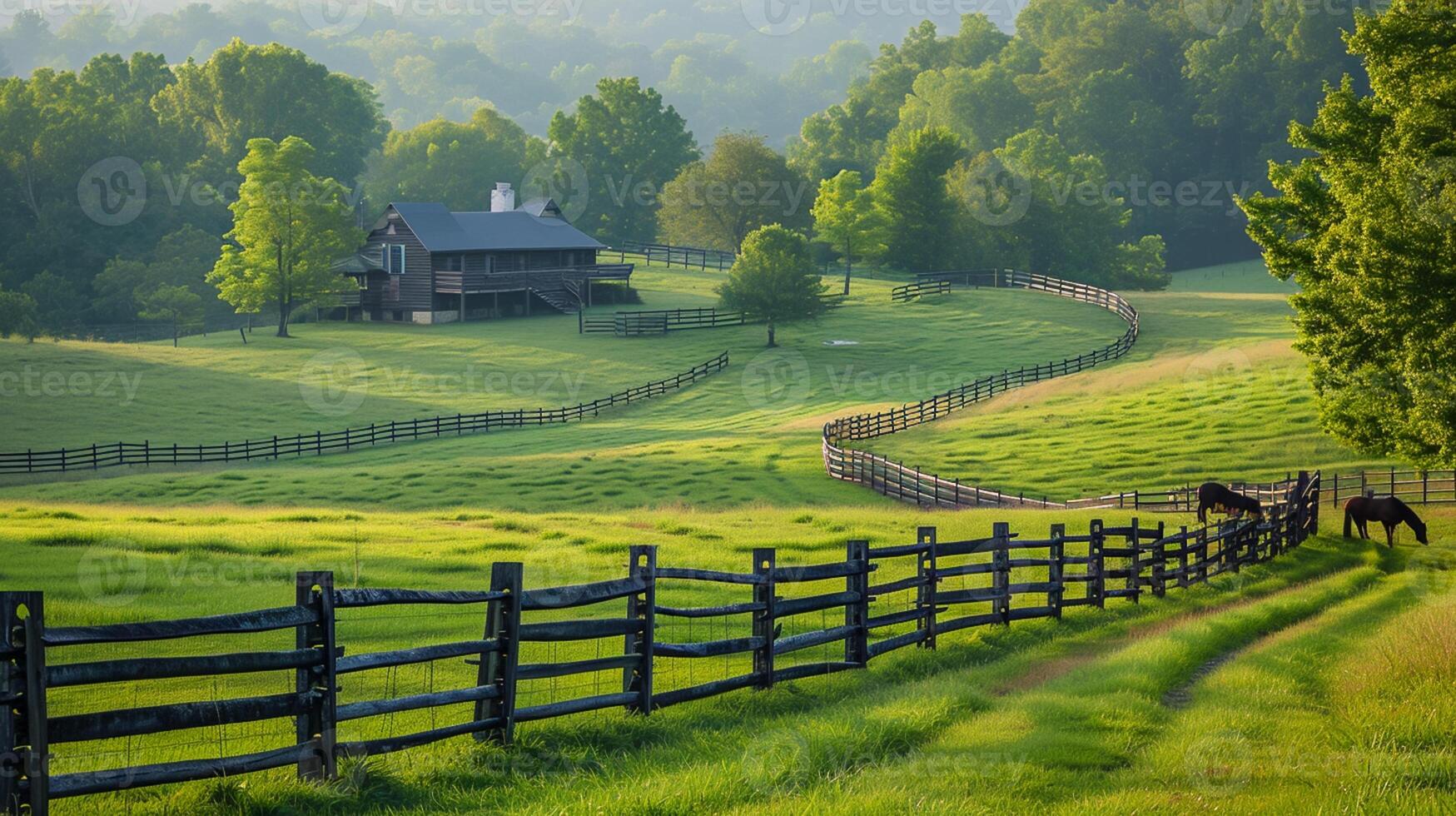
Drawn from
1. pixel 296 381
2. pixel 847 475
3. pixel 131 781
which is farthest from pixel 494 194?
pixel 131 781

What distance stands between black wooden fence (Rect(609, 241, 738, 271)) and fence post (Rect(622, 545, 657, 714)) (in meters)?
98.0

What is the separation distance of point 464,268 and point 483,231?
3782 millimetres

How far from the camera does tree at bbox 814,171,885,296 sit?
96.6m

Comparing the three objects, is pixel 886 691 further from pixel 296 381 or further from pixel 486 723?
pixel 296 381

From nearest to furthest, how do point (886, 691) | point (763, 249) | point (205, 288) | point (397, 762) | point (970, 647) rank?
1. point (397, 762)
2. point (886, 691)
3. point (970, 647)
4. point (763, 249)
5. point (205, 288)

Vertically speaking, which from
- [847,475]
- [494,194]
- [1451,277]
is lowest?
[847,475]

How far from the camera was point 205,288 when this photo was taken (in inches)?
4023

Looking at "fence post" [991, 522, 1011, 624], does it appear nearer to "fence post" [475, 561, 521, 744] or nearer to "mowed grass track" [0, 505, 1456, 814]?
"mowed grass track" [0, 505, 1456, 814]

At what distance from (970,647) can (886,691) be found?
3.23 meters

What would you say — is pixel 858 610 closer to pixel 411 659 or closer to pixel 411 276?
pixel 411 659

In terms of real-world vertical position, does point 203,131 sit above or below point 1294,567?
above

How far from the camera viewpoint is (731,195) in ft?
365

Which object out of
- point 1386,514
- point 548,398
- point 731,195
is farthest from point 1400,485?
point 731,195

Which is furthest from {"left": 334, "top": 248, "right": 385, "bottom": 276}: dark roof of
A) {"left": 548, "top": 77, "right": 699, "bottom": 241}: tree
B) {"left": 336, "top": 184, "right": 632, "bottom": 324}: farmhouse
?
{"left": 548, "top": 77, "right": 699, "bottom": 241}: tree
